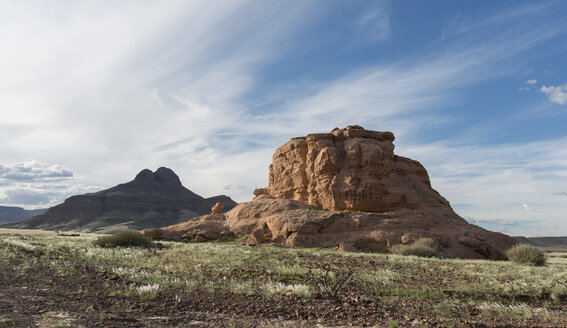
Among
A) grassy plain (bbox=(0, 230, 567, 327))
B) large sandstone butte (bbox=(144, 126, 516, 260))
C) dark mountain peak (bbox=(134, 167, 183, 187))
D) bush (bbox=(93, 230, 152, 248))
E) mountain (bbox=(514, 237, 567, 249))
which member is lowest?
mountain (bbox=(514, 237, 567, 249))

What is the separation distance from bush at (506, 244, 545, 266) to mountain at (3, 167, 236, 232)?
94.5 meters

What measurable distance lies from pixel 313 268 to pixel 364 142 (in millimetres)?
23806

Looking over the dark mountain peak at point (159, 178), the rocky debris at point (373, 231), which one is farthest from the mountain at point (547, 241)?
the dark mountain peak at point (159, 178)

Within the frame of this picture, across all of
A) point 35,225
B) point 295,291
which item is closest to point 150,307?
point 295,291

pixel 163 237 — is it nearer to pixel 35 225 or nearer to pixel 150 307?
pixel 150 307

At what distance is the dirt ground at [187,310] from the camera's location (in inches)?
278

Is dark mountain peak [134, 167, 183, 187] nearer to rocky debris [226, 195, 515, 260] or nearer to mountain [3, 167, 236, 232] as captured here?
mountain [3, 167, 236, 232]

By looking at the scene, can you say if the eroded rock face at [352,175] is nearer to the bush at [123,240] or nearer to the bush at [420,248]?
the bush at [420,248]

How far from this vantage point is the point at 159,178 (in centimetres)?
15138

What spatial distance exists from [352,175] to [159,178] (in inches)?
5186

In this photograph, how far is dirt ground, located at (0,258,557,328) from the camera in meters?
7.06

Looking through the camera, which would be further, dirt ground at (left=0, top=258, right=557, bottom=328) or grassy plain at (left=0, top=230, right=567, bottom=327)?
grassy plain at (left=0, top=230, right=567, bottom=327)

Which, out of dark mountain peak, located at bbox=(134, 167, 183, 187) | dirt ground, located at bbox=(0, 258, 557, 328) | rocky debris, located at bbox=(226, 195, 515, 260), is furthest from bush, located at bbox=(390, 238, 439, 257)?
dark mountain peak, located at bbox=(134, 167, 183, 187)

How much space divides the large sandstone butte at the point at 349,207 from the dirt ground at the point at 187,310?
1940 centimetres
